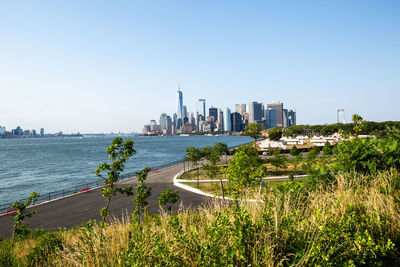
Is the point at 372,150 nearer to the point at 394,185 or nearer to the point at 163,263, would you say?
the point at 394,185

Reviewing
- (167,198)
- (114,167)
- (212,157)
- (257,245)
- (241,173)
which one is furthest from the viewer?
(212,157)

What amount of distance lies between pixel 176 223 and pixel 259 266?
1500 millimetres

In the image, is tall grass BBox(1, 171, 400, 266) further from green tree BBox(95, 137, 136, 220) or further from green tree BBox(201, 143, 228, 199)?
green tree BBox(201, 143, 228, 199)

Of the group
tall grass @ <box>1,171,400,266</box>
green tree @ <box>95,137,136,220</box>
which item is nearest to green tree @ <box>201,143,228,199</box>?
green tree @ <box>95,137,136,220</box>

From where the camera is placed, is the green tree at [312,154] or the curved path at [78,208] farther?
the green tree at [312,154]

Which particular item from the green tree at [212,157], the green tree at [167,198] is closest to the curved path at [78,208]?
the green tree at [167,198]

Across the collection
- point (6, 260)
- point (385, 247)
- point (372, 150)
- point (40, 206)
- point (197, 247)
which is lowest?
point (40, 206)

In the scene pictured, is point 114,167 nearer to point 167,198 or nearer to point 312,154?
point 167,198

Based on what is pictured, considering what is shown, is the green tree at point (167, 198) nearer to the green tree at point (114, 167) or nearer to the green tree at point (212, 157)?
the green tree at point (114, 167)

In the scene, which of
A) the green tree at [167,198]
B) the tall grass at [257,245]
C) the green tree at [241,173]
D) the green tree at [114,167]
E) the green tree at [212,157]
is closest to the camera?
the tall grass at [257,245]

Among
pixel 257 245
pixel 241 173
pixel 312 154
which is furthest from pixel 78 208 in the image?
pixel 312 154

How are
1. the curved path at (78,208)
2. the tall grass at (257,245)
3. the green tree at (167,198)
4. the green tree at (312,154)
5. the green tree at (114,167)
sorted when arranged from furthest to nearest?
the green tree at (312,154)
the curved path at (78,208)
the green tree at (167,198)
the green tree at (114,167)
the tall grass at (257,245)

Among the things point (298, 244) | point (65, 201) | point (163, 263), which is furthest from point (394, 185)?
point (65, 201)

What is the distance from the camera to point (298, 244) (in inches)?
151
